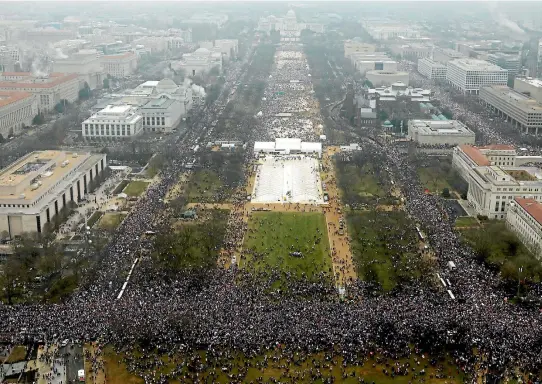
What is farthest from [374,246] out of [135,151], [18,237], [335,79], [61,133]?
[335,79]

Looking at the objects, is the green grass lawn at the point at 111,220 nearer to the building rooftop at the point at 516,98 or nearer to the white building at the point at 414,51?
the building rooftop at the point at 516,98

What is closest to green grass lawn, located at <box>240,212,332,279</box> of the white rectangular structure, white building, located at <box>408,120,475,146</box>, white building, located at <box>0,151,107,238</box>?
the white rectangular structure

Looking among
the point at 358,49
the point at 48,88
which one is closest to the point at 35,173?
the point at 48,88

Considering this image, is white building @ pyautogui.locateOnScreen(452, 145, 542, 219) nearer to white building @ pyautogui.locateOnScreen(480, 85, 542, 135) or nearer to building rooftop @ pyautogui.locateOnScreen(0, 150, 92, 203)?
white building @ pyautogui.locateOnScreen(480, 85, 542, 135)

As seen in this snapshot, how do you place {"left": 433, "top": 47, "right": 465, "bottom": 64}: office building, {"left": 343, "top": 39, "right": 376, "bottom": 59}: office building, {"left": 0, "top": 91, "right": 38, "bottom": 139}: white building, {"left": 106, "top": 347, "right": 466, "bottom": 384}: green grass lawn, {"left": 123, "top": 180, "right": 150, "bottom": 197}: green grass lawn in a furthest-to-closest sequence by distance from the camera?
{"left": 343, "top": 39, "right": 376, "bottom": 59}: office building < {"left": 433, "top": 47, "right": 465, "bottom": 64}: office building < {"left": 0, "top": 91, "right": 38, "bottom": 139}: white building < {"left": 123, "top": 180, "right": 150, "bottom": 197}: green grass lawn < {"left": 106, "top": 347, "right": 466, "bottom": 384}: green grass lawn

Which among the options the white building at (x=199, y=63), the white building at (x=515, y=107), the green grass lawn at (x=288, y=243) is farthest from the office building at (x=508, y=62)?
the green grass lawn at (x=288, y=243)

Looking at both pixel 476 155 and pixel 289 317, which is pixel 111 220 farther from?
pixel 476 155

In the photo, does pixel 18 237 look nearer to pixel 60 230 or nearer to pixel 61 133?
pixel 60 230
